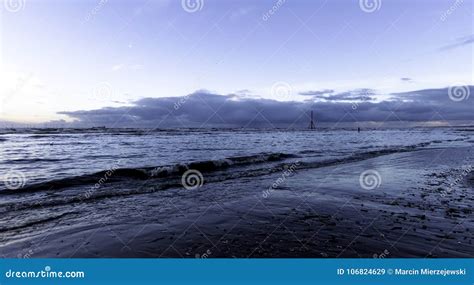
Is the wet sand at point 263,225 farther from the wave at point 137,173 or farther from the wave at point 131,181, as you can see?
the wave at point 137,173

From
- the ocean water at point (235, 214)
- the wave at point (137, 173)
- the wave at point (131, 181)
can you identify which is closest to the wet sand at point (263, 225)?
the ocean water at point (235, 214)

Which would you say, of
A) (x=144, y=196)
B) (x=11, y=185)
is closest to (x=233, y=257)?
(x=144, y=196)

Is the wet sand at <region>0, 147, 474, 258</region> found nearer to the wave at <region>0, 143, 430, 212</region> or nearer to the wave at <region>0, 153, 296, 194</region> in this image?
the wave at <region>0, 143, 430, 212</region>

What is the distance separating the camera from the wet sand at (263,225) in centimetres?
608

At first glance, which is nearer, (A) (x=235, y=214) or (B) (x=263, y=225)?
(B) (x=263, y=225)

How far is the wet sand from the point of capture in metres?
6.08

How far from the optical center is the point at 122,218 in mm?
8352

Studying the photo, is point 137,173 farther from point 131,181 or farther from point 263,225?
point 263,225

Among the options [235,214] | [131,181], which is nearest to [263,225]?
[235,214]

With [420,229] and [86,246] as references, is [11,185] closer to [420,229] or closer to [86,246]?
[86,246]

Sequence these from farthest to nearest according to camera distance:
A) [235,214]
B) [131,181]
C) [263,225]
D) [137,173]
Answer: [137,173], [131,181], [235,214], [263,225]

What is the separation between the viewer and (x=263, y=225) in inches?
295

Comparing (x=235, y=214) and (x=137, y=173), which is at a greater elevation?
(x=137, y=173)

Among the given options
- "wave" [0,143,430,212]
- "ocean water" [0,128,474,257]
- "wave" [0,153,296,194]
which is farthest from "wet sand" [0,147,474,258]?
"wave" [0,153,296,194]
